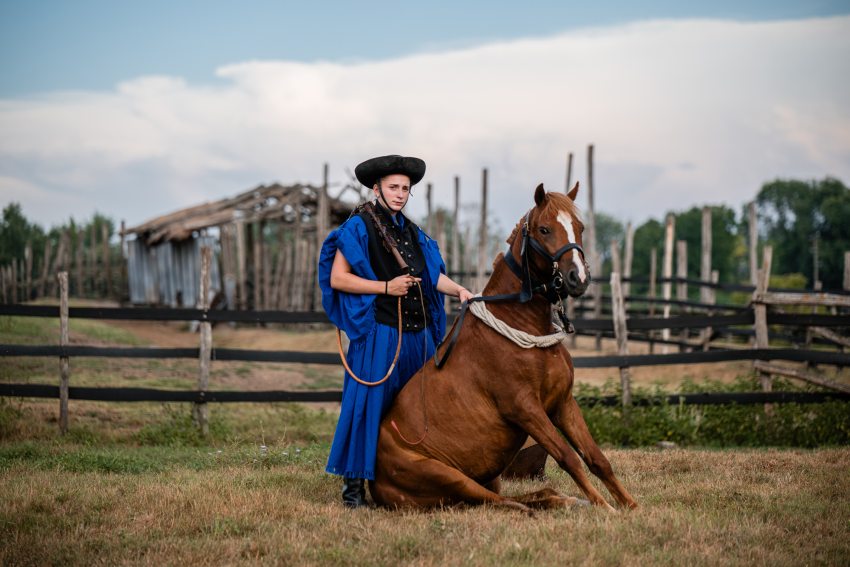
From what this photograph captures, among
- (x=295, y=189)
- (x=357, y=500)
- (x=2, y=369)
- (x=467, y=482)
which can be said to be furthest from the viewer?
(x=295, y=189)

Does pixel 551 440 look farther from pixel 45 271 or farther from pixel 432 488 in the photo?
pixel 45 271

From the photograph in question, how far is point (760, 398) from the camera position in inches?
335

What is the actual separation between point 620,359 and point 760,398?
1.51 metres

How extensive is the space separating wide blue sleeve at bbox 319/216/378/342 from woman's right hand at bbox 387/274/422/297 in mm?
159

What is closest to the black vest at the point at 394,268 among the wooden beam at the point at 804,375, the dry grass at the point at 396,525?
the dry grass at the point at 396,525

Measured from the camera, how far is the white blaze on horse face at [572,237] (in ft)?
13.1

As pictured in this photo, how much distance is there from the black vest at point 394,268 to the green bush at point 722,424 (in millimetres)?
4136

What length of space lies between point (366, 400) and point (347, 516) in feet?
2.22

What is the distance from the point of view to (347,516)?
454 centimetres

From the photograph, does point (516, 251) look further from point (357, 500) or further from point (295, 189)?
point (295, 189)

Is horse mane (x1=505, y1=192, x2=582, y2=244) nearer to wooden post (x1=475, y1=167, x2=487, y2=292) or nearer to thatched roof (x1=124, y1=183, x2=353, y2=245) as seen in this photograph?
wooden post (x1=475, y1=167, x2=487, y2=292)

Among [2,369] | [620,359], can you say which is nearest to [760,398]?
[620,359]

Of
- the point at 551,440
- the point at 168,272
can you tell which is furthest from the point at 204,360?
the point at 168,272

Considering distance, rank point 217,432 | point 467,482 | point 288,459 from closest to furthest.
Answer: point 467,482 < point 288,459 < point 217,432
